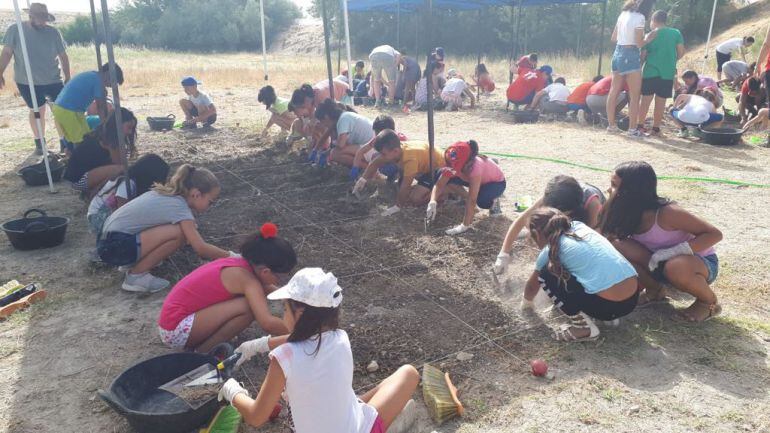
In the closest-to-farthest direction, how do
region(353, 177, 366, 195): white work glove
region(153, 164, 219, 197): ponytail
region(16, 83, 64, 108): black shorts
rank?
region(153, 164, 219, 197): ponytail
region(353, 177, 366, 195): white work glove
region(16, 83, 64, 108): black shorts

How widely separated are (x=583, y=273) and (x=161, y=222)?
7.84ft

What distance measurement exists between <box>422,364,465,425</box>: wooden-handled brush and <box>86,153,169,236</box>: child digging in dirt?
2.55 m

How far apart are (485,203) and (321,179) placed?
1.95m

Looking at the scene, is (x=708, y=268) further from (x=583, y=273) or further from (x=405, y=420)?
(x=405, y=420)

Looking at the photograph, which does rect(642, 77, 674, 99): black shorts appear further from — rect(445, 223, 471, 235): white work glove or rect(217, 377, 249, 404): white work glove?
rect(217, 377, 249, 404): white work glove

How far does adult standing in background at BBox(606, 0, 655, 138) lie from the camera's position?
23.7 feet

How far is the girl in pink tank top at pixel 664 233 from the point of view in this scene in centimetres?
303

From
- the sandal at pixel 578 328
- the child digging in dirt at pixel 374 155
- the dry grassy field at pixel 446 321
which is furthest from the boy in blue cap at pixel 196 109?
the sandal at pixel 578 328

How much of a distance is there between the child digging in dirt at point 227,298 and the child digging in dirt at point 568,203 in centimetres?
142

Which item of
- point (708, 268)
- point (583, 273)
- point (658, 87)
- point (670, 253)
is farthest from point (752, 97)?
point (583, 273)

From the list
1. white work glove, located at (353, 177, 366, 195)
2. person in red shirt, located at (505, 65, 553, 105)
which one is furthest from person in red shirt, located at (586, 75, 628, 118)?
white work glove, located at (353, 177, 366, 195)

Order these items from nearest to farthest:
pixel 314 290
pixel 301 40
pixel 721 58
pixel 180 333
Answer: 1. pixel 314 290
2. pixel 180 333
3. pixel 721 58
4. pixel 301 40

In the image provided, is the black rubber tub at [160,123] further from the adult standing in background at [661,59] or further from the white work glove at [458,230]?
the adult standing in background at [661,59]

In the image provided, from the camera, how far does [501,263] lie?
3680mm
